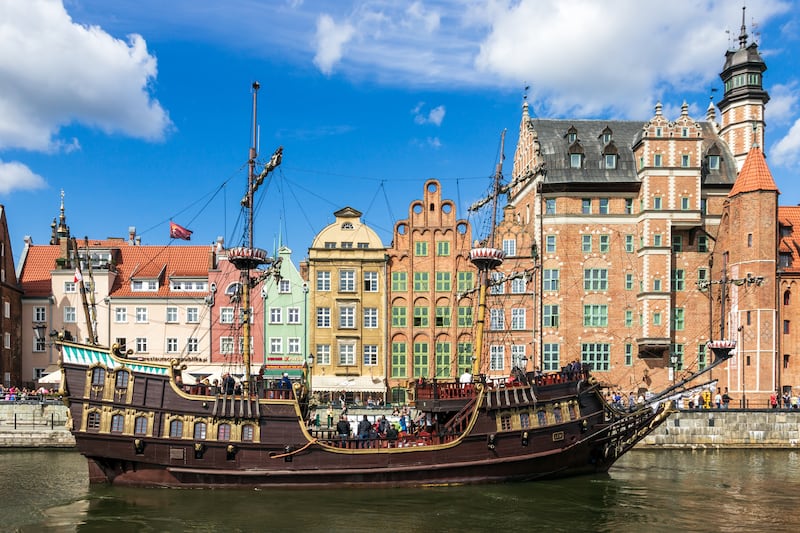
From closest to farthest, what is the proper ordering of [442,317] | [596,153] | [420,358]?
[420,358], [442,317], [596,153]

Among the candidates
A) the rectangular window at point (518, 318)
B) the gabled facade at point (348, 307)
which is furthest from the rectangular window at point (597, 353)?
the gabled facade at point (348, 307)

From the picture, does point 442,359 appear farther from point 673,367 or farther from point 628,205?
point 628,205

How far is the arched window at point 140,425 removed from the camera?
26.1 metres

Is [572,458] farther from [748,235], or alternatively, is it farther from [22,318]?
[22,318]

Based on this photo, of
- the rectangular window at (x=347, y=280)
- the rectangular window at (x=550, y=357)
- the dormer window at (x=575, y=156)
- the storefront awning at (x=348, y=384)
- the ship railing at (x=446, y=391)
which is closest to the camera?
the ship railing at (x=446, y=391)

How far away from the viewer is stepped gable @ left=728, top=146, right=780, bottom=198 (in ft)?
139

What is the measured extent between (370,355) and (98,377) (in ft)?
72.8

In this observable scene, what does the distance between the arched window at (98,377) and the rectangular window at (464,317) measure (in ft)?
83.7

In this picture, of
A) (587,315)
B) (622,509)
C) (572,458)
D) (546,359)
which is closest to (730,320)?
(587,315)

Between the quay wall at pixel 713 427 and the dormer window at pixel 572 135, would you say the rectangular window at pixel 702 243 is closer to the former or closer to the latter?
the dormer window at pixel 572 135

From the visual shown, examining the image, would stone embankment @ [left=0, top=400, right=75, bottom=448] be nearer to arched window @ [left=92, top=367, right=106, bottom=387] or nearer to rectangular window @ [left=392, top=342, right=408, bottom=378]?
arched window @ [left=92, top=367, right=106, bottom=387]

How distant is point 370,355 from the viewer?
4631 centimetres

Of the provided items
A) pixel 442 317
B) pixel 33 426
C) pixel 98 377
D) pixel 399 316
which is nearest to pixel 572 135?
pixel 442 317

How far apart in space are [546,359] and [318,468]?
23.4 metres
